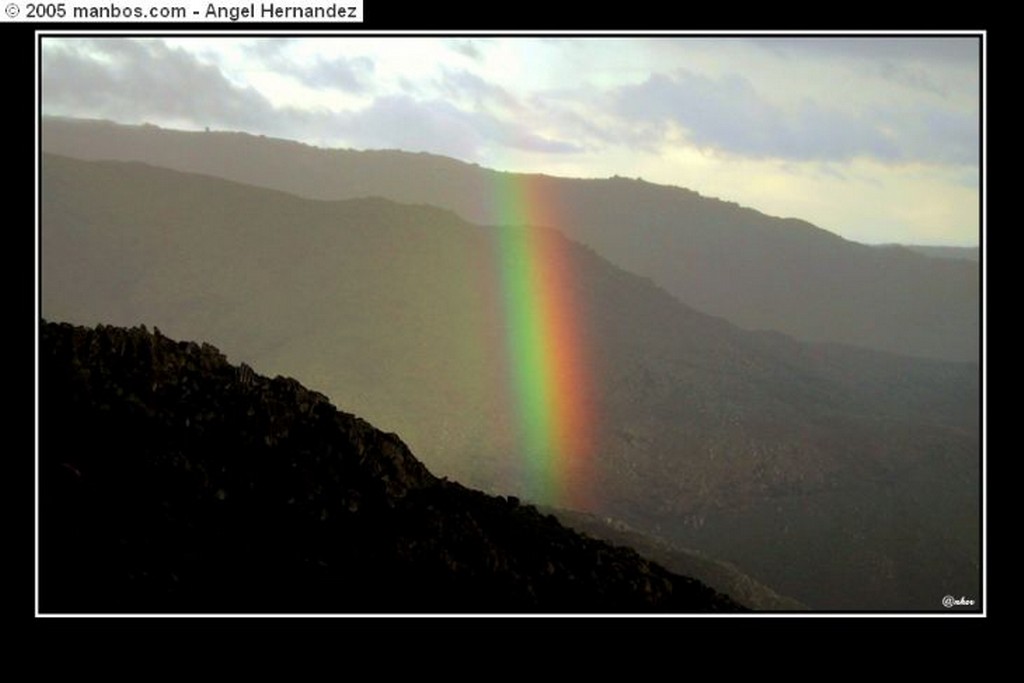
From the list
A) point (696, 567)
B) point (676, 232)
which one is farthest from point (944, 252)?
point (696, 567)

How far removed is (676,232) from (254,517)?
100 meters

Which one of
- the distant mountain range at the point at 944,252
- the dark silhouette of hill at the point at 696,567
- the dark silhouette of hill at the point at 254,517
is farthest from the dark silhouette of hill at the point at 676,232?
the dark silhouette of hill at the point at 254,517

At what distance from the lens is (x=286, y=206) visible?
80.8 meters

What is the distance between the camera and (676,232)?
106688 millimetres

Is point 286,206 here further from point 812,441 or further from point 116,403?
point 116,403

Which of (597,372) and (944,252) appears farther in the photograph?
(944,252)

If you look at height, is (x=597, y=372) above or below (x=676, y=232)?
below

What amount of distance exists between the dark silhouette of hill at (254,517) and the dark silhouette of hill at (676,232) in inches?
3271

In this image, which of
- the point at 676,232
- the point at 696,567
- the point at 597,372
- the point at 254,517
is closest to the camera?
the point at 254,517

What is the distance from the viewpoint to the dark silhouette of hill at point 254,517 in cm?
905

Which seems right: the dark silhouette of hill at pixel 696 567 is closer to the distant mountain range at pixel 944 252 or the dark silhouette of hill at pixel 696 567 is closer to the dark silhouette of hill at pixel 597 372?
the dark silhouette of hill at pixel 597 372

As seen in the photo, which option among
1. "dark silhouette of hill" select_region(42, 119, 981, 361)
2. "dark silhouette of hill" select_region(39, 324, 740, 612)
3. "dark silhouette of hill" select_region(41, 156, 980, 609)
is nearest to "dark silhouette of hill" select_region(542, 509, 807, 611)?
"dark silhouette of hill" select_region(41, 156, 980, 609)

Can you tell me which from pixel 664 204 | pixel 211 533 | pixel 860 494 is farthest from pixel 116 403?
→ pixel 664 204

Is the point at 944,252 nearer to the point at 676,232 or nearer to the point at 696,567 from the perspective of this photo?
the point at 676,232
